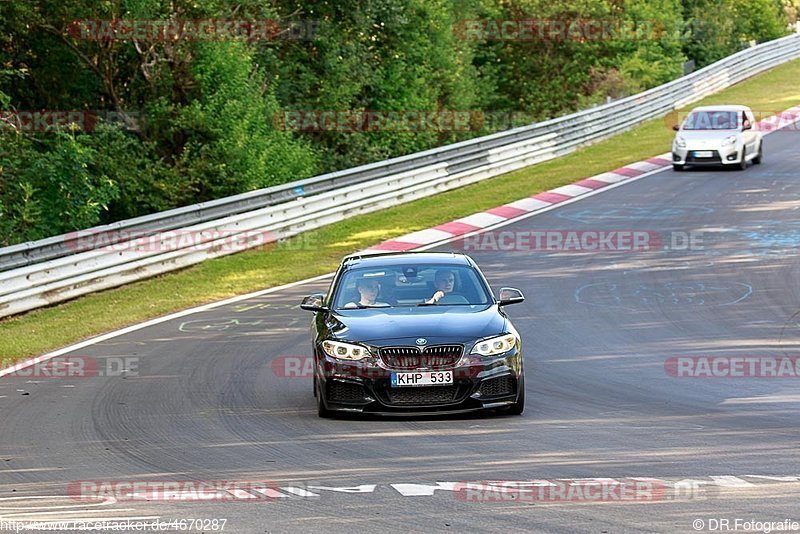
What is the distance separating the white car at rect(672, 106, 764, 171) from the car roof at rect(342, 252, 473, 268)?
64.9 feet

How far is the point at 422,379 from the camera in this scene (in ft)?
38.0

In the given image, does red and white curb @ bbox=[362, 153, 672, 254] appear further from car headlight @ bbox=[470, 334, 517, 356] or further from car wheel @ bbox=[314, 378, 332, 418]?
car headlight @ bbox=[470, 334, 517, 356]

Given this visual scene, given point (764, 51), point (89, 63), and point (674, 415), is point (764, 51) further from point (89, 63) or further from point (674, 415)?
point (674, 415)

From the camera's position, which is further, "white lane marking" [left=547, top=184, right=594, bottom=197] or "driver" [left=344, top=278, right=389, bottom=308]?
"white lane marking" [left=547, top=184, right=594, bottom=197]

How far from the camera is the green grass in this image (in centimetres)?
1914

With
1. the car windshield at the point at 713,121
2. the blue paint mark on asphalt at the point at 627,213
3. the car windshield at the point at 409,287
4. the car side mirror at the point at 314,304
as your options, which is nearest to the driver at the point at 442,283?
the car windshield at the point at 409,287

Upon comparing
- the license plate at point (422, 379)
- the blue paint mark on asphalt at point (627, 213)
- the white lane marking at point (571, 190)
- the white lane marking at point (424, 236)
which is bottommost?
the license plate at point (422, 379)

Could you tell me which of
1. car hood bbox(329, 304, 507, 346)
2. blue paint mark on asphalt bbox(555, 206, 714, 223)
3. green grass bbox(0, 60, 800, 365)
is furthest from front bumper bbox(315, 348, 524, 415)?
blue paint mark on asphalt bbox(555, 206, 714, 223)

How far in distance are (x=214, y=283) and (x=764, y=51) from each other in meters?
38.3

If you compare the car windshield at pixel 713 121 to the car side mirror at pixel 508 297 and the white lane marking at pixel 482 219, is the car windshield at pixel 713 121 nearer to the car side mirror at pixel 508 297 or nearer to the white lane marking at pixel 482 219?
the white lane marking at pixel 482 219

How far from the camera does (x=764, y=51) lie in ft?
180

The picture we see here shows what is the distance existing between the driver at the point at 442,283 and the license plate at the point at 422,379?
135 cm

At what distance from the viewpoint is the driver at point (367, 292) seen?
12.9 meters

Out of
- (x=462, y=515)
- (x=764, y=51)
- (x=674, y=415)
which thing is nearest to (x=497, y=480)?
(x=462, y=515)
